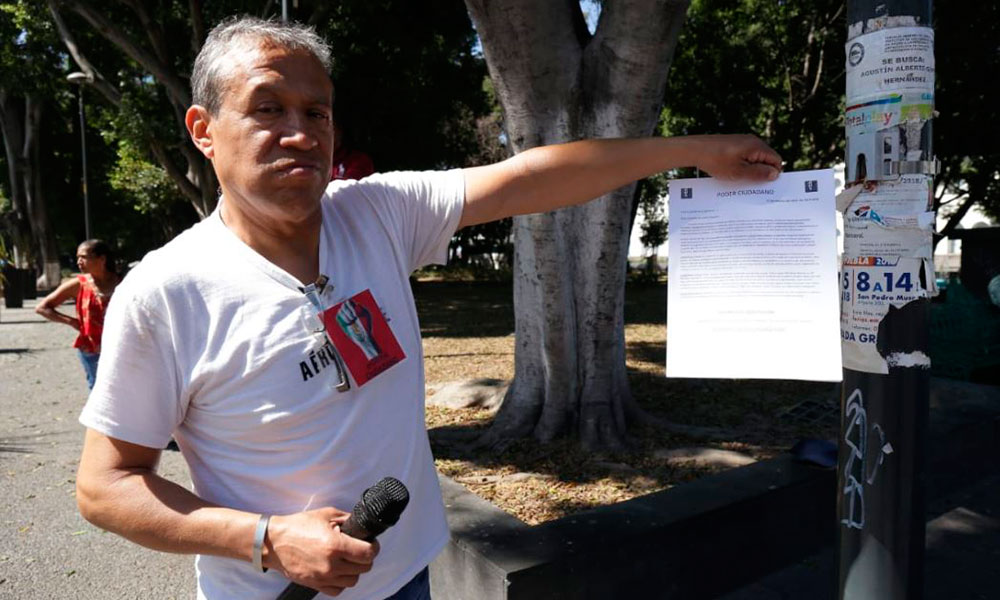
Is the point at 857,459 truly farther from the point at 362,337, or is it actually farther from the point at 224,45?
the point at 224,45

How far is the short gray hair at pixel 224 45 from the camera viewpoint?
155cm

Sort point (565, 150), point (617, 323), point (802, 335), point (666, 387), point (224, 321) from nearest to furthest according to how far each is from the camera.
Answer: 1. point (224, 321)
2. point (802, 335)
3. point (565, 150)
4. point (617, 323)
5. point (666, 387)

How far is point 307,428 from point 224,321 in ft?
0.87

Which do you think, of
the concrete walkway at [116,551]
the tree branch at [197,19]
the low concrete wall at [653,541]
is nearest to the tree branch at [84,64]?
the tree branch at [197,19]

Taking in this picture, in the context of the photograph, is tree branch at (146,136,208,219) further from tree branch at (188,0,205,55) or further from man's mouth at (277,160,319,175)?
man's mouth at (277,160,319,175)

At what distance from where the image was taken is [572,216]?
508cm

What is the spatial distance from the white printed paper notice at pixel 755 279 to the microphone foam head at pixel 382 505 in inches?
34.0

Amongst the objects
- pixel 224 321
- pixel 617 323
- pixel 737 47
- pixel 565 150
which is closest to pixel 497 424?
pixel 617 323

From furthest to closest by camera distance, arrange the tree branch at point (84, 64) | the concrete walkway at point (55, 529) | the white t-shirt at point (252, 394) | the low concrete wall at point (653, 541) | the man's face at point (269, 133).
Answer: the tree branch at point (84, 64) → the concrete walkway at point (55, 529) → the low concrete wall at point (653, 541) → the man's face at point (269, 133) → the white t-shirt at point (252, 394)

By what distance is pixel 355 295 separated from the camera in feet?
5.37

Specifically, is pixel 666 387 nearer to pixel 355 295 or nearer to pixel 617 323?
pixel 617 323

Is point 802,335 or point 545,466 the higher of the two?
point 802,335

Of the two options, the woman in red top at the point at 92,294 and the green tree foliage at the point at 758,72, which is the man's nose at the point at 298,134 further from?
the green tree foliage at the point at 758,72

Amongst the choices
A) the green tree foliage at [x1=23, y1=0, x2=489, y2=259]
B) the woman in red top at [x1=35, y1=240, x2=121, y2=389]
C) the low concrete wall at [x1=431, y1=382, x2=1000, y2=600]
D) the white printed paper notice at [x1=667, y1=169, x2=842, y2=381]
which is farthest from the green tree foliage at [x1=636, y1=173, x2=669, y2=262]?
the white printed paper notice at [x1=667, y1=169, x2=842, y2=381]
